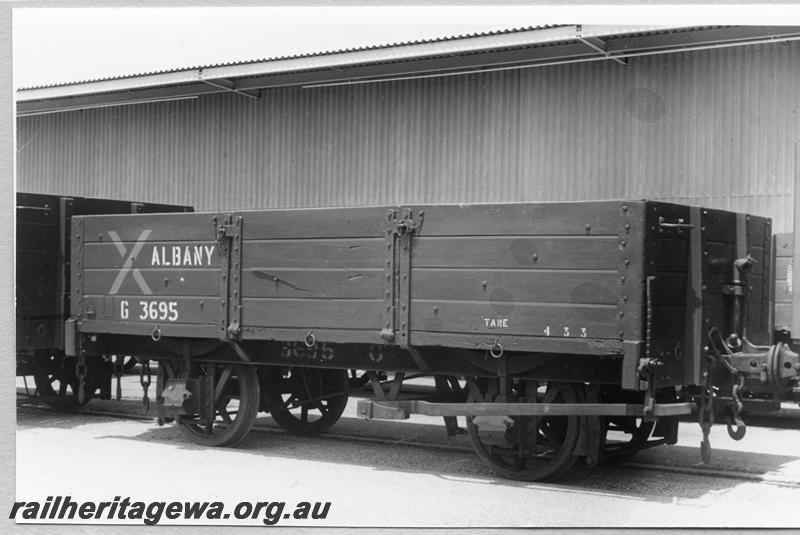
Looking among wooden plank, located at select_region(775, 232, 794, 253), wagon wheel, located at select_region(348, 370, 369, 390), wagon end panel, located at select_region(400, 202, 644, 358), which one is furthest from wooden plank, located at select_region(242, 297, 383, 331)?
wooden plank, located at select_region(775, 232, 794, 253)

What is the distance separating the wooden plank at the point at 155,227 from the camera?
31.1 ft

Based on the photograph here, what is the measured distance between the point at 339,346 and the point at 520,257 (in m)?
2.15

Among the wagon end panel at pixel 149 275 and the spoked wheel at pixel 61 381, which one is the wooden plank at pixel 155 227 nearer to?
the wagon end panel at pixel 149 275

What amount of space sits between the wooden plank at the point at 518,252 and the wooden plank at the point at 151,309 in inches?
89.0

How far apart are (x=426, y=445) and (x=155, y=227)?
130 inches

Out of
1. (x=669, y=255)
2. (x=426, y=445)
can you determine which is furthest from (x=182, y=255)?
(x=669, y=255)

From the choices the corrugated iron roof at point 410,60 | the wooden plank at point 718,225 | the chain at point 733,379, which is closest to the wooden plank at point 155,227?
the corrugated iron roof at point 410,60

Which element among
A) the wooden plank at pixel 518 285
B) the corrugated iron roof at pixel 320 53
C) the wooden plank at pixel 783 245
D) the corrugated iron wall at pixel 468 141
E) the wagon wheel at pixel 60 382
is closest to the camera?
the wooden plank at pixel 518 285

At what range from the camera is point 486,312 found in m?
8.00

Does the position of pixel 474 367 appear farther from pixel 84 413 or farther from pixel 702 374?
pixel 84 413

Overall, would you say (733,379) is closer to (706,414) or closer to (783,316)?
(706,414)

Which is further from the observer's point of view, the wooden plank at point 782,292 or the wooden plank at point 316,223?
the wooden plank at point 782,292

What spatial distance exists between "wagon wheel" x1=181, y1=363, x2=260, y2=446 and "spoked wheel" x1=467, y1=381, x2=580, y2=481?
235cm

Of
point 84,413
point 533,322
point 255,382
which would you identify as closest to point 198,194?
point 84,413
